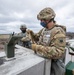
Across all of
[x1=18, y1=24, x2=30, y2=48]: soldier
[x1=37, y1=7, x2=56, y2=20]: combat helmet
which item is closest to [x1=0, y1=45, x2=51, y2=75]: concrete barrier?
[x1=18, y1=24, x2=30, y2=48]: soldier

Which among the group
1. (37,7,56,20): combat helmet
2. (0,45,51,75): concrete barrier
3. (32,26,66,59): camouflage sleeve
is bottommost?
(0,45,51,75): concrete barrier

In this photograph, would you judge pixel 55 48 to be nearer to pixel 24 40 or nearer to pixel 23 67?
pixel 23 67

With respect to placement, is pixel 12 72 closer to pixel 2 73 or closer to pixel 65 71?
pixel 2 73

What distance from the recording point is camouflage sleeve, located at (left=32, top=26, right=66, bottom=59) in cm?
124

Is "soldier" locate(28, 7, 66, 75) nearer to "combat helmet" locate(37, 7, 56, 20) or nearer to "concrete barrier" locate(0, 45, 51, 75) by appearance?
"combat helmet" locate(37, 7, 56, 20)

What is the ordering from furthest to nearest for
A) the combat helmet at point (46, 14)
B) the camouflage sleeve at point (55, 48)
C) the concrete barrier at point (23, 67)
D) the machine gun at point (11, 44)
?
1. the combat helmet at point (46, 14)
2. the camouflage sleeve at point (55, 48)
3. the machine gun at point (11, 44)
4. the concrete barrier at point (23, 67)

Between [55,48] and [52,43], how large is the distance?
74mm

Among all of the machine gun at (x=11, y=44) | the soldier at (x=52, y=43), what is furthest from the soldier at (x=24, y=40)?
the soldier at (x=52, y=43)

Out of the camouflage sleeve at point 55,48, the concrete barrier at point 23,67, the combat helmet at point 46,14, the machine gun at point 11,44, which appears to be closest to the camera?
the concrete barrier at point 23,67

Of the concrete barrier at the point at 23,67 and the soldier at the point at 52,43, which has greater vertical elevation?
the soldier at the point at 52,43

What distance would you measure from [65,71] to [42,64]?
381 mm

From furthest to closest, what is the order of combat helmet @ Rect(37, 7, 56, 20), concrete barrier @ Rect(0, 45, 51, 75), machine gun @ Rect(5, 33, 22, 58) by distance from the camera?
combat helmet @ Rect(37, 7, 56, 20), machine gun @ Rect(5, 33, 22, 58), concrete barrier @ Rect(0, 45, 51, 75)

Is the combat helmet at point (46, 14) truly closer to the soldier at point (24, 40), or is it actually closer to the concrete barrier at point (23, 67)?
the soldier at point (24, 40)

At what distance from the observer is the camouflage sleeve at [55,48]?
1.24m
